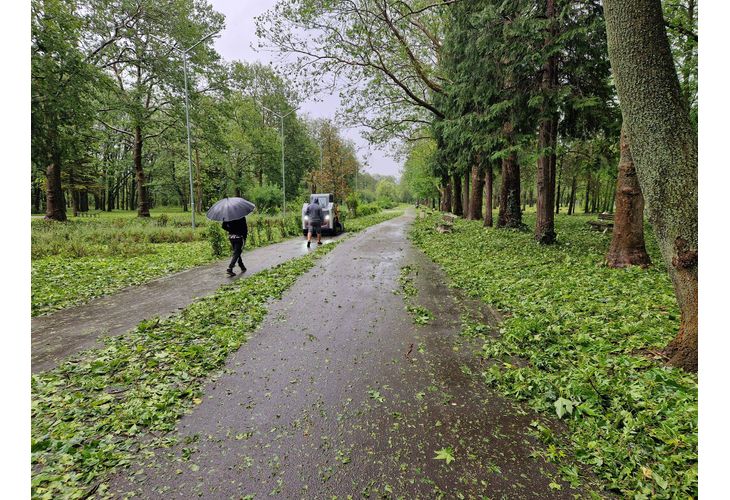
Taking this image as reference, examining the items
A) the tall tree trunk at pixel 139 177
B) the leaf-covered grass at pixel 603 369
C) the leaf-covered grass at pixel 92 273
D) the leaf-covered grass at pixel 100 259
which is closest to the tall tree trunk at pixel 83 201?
the tall tree trunk at pixel 139 177

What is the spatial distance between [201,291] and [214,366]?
13.1ft

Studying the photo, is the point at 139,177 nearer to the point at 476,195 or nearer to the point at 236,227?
the point at 236,227

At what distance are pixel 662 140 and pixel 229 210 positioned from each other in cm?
867

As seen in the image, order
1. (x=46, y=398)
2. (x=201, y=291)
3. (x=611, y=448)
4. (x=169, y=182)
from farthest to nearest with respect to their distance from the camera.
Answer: (x=169, y=182), (x=201, y=291), (x=46, y=398), (x=611, y=448)

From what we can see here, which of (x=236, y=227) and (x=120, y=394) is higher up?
(x=236, y=227)

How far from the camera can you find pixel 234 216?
8820 millimetres

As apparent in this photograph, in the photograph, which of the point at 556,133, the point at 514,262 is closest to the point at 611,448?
the point at 514,262

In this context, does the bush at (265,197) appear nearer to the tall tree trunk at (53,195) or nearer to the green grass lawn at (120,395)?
the tall tree trunk at (53,195)

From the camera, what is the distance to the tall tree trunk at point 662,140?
3209 mm

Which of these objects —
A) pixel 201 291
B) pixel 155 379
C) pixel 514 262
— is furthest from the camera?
pixel 514 262

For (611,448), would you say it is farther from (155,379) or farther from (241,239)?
(241,239)

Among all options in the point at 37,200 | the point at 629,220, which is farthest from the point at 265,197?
the point at 37,200

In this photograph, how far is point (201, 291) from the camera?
7.69m

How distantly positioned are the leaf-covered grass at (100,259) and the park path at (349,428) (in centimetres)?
528
